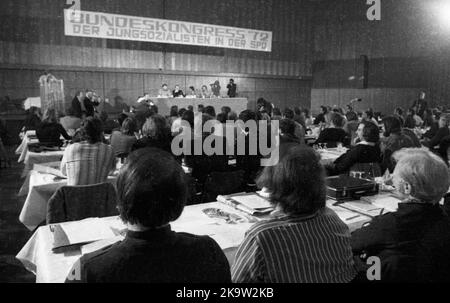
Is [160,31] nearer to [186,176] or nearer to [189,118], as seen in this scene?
[189,118]

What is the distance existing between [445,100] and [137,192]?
47.4 feet

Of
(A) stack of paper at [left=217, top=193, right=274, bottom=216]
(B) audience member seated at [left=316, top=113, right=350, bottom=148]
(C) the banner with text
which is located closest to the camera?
(A) stack of paper at [left=217, top=193, right=274, bottom=216]

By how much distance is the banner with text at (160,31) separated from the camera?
37.3 ft

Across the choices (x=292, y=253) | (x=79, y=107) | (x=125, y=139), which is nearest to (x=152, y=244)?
(x=292, y=253)

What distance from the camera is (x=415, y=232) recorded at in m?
1.60

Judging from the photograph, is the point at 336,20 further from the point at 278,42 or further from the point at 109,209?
the point at 109,209

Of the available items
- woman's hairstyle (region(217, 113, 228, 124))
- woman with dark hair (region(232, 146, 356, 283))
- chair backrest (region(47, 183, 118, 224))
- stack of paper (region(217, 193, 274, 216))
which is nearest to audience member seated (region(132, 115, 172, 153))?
chair backrest (region(47, 183, 118, 224))

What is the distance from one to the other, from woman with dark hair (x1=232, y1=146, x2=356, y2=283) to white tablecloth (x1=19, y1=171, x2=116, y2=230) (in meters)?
2.40

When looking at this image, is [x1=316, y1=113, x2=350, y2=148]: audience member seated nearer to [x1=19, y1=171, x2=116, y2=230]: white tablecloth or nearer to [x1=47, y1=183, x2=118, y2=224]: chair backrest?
[x1=19, y1=171, x2=116, y2=230]: white tablecloth

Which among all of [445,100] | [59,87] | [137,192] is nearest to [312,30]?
[445,100]

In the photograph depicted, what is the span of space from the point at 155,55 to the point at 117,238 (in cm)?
1230

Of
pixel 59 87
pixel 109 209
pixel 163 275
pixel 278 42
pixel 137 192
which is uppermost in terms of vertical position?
pixel 278 42

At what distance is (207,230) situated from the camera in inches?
83.0

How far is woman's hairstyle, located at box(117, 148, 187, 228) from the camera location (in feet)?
3.80
